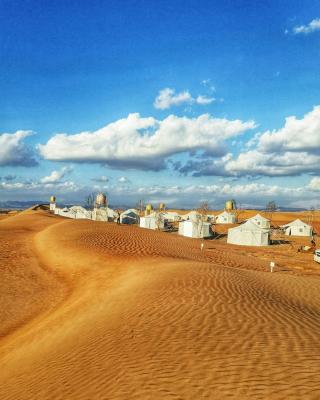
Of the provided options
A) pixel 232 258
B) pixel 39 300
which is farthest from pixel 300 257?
pixel 39 300

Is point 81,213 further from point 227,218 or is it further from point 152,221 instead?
A: point 227,218

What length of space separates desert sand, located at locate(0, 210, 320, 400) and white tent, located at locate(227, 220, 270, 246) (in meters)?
28.8

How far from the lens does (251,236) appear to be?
168 feet

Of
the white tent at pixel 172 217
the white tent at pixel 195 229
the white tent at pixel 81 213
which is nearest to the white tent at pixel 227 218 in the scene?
the white tent at pixel 172 217

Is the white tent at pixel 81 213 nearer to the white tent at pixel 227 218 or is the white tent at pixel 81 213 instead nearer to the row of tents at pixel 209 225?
the row of tents at pixel 209 225

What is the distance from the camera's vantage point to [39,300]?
1859 centimetres

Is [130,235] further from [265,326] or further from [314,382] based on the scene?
[314,382]

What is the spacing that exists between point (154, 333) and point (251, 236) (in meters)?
42.9

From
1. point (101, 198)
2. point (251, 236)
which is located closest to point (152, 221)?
point (251, 236)

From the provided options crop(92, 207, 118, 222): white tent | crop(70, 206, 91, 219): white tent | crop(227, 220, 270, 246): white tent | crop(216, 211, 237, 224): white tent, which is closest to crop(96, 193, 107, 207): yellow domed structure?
crop(70, 206, 91, 219): white tent

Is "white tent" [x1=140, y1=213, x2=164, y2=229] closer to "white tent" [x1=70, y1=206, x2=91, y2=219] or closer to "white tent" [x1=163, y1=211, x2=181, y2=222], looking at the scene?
"white tent" [x1=70, y1=206, x2=91, y2=219]

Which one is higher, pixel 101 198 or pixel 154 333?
pixel 101 198

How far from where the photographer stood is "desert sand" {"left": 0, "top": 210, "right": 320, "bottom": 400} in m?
6.97

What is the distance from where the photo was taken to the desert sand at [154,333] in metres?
6.97
